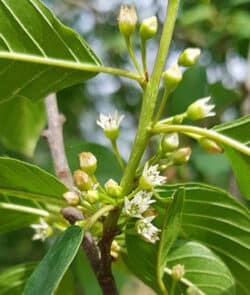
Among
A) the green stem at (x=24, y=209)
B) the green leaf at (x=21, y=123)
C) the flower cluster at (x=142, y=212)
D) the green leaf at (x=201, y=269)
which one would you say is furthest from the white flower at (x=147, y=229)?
the green leaf at (x=21, y=123)

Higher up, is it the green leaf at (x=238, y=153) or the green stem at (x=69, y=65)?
the green stem at (x=69, y=65)

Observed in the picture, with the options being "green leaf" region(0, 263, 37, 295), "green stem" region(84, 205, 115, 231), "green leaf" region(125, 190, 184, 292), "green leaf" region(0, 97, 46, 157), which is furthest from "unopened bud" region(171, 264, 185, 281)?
"green leaf" region(0, 97, 46, 157)

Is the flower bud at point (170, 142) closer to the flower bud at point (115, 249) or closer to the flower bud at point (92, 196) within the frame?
the flower bud at point (92, 196)

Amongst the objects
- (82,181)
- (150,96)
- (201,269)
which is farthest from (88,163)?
(201,269)

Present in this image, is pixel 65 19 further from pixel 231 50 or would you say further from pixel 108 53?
pixel 231 50

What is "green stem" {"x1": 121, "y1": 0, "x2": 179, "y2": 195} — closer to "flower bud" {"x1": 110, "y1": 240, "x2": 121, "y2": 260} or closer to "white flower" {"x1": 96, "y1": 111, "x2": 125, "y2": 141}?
"white flower" {"x1": 96, "y1": 111, "x2": 125, "y2": 141}

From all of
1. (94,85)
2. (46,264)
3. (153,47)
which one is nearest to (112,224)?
(46,264)
